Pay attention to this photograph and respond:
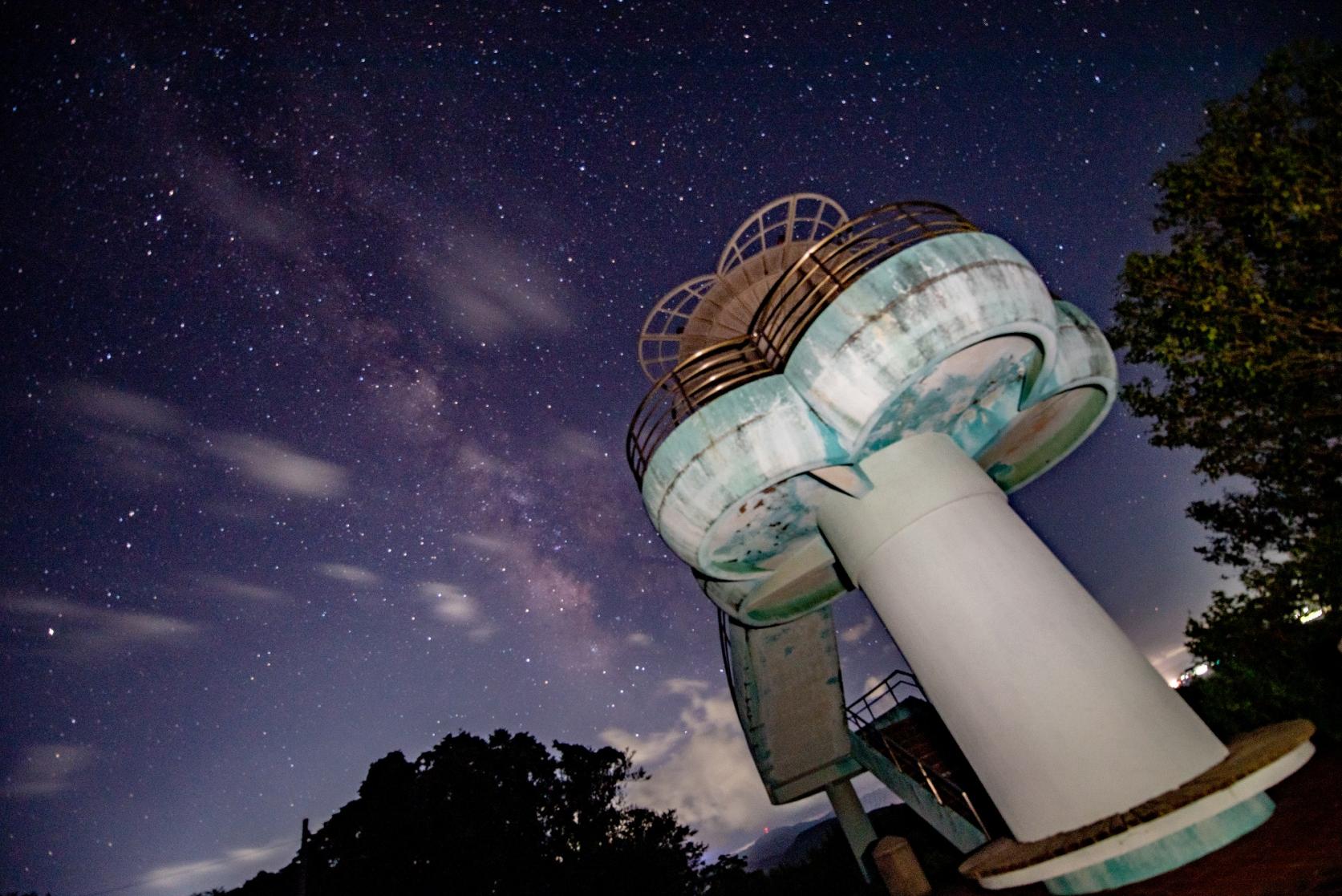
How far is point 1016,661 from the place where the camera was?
286 inches

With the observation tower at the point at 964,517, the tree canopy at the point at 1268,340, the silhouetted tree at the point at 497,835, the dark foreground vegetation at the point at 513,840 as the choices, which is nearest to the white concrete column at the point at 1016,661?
the observation tower at the point at 964,517

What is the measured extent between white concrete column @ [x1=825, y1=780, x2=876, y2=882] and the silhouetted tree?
10315 millimetres

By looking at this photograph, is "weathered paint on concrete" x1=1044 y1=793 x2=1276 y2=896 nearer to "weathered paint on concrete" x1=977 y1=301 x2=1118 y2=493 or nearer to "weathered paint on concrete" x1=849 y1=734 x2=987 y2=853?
"weathered paint on concrete" x1=849 y1=734 x2=987 y2=853

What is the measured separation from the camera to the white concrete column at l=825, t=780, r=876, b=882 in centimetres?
1838

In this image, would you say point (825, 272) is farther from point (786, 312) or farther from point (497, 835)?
point (497, 835)

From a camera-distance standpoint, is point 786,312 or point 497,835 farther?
point 497,835

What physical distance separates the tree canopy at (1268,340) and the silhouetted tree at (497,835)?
23361mm

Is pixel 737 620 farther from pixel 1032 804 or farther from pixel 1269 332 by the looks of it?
pixel 1269 332

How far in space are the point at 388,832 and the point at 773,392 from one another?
2965cm

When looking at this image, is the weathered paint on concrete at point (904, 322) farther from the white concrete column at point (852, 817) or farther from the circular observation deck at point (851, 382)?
the white concrete column at point (852, 817)

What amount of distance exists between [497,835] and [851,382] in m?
28.7

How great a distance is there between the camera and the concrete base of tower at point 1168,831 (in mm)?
5977

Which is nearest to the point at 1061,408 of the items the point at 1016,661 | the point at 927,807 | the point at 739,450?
the point at 1016,661

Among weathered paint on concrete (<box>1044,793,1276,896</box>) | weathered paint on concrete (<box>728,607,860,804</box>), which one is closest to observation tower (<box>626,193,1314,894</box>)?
weathered paint on concrete (<box>1044,793,1276,896</box>)
